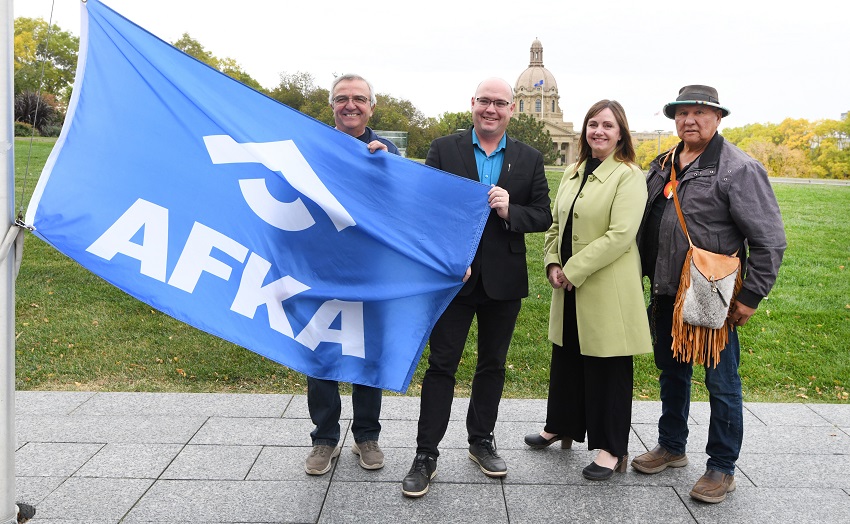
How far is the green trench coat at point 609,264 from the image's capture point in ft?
14.9

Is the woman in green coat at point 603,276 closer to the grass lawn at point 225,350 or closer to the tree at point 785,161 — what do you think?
the grass lawn at point 225,350

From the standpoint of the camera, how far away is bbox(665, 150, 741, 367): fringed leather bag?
4.40 metres

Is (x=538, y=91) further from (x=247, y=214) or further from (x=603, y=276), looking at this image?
(x=247, y=214)

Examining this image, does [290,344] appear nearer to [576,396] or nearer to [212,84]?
[212,84]

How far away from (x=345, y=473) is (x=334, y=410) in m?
0.37

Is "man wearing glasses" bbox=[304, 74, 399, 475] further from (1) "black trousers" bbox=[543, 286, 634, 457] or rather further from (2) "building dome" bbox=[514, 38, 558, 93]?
(2) "building dome" bbox=[514, 38, 558, 93]

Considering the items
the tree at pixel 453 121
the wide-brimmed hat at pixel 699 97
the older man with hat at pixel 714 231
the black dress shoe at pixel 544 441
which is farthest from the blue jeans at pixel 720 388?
the tree at pixel 453 121

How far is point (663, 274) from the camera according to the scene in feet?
15.1

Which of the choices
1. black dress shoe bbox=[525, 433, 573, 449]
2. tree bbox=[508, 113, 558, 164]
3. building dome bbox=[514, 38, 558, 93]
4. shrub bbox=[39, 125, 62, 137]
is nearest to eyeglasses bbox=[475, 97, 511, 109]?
black dress shoe bbox=[525, 433, 573, 449]

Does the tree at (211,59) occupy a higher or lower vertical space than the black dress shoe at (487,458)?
higher

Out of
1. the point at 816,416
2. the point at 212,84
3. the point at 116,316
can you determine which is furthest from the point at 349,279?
the point at 116,316

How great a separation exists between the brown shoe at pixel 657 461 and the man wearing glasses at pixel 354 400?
1.55m

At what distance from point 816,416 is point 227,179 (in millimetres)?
4746

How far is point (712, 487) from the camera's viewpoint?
443cm
